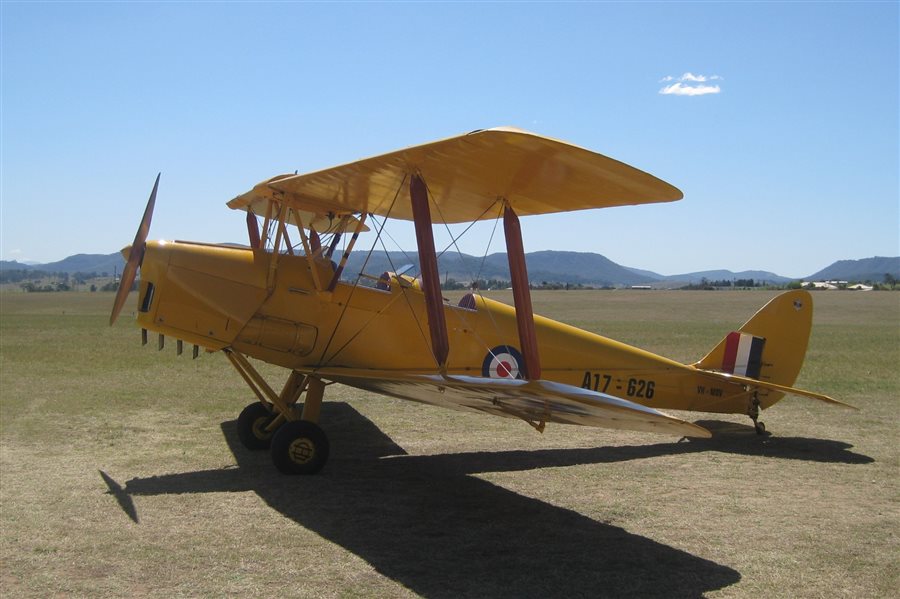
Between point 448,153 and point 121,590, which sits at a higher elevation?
point 448,153

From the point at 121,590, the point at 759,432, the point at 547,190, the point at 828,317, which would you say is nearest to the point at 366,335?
the point at 547,190

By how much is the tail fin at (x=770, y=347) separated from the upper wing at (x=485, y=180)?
3015 millimetres

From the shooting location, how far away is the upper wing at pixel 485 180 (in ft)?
16.3

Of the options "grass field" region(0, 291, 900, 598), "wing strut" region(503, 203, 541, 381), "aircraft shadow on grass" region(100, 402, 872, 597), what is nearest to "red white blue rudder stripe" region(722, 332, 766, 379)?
"grass field" region(0, 291, 900, 598)

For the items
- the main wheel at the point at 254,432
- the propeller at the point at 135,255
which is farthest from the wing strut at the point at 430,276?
the main wheel at the point at 254,432

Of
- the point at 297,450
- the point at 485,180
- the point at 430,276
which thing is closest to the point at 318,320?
the point at 297,450

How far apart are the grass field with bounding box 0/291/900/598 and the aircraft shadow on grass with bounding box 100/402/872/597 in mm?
22

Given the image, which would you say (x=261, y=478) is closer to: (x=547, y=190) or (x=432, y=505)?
(x=432, y=505)

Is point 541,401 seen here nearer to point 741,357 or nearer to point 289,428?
point 289,428

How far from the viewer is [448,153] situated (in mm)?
5297

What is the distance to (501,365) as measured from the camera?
7637 millimetres

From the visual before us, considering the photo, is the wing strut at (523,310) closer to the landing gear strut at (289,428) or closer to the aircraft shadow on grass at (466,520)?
the aircraft shadow on grass at (466,520)

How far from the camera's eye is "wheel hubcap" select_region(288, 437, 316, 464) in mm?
6539

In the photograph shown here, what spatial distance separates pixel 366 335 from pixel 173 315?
71.1 inches
